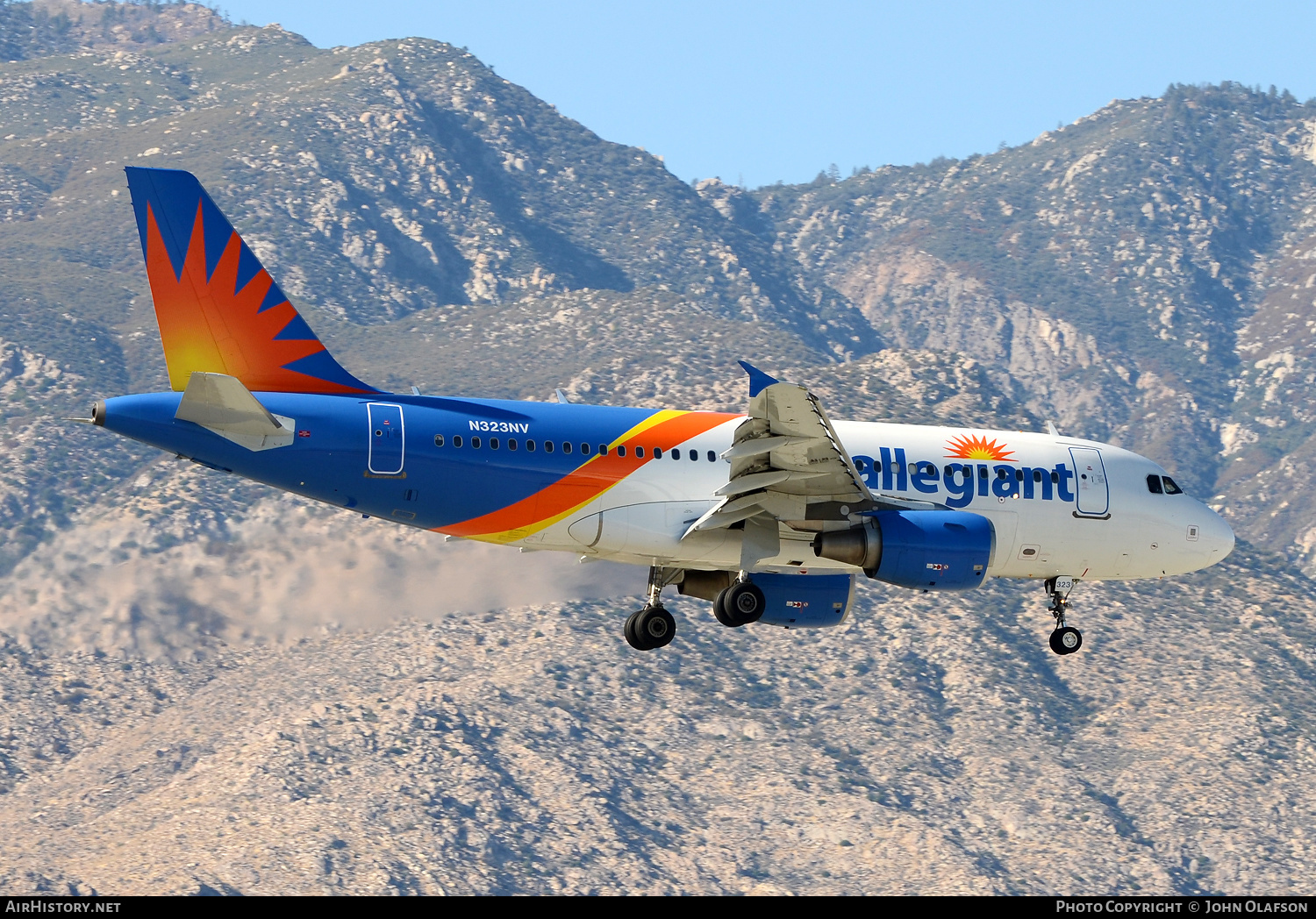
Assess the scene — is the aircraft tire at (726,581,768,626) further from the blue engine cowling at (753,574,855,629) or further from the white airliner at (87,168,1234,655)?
the blue engine cowling at (753,574,855,629)

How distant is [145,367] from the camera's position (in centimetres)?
17150

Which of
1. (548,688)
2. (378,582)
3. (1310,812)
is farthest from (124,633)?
(1310,812)

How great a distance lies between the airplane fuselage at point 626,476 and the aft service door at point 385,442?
0.12 feet

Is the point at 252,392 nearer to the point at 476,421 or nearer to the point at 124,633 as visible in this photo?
the point at 476,421

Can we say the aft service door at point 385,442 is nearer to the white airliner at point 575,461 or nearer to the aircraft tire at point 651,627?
the white airliner at point 575,461

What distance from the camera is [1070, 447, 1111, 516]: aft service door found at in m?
44.8

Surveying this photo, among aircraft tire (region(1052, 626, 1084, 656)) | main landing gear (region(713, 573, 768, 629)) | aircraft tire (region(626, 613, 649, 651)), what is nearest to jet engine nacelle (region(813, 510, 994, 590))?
main landing gear (region(713, 573, 768, 629))

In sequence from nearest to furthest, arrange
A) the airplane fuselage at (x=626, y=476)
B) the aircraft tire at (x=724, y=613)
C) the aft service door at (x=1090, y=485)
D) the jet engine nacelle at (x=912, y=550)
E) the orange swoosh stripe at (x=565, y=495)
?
the airplane fuselage at (x=626, y=476), the orange swoosh stripe at (x=565, y=495), the jet engine nacelle at (x=912, y=550), the aircraft tire at (x=724, y=613), the aft service door at (x=1090, y=485)

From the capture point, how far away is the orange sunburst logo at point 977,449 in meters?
43.8

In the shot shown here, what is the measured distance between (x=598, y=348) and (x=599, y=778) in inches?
2542

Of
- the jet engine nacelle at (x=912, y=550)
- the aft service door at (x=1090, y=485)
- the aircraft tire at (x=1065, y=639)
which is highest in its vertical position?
the aft service door at (x=1090, y=485)

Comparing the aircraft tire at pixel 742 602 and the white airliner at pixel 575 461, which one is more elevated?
the white airliner at pixel 575 461

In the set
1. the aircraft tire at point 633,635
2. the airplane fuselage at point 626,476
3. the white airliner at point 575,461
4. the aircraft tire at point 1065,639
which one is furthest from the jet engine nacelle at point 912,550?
the aircraft tire at point 633,635

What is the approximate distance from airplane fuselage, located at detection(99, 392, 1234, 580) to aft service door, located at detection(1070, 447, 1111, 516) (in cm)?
4
